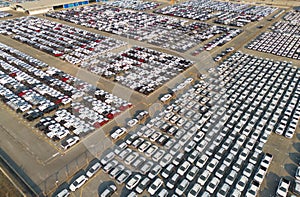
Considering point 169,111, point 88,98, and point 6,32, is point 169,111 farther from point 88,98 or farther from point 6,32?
point 6,32

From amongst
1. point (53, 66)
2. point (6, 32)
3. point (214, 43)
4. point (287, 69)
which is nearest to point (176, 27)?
point (214, 43)

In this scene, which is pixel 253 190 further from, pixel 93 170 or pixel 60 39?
pixel 60 39

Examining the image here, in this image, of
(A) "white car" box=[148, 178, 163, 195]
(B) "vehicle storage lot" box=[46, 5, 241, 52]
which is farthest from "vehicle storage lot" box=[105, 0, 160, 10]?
(A) "white car" box=[148, 178, 163, 195]

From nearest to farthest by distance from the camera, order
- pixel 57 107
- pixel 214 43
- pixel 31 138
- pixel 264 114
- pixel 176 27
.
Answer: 1. pixel 31 138
2. pixel 264 114
3. pixel 57 107
4. pixel 214 43
5. pixel 176 27

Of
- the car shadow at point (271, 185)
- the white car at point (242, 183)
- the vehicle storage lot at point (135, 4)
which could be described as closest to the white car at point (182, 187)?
the white car at point (242, 183)

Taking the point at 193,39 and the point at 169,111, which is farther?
the point at 193,39

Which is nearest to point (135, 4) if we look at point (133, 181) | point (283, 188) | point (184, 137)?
point (184, 137)

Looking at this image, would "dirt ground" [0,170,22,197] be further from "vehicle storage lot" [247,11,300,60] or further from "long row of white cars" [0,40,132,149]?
"vehicle storage lot" [247,11,300,60]
